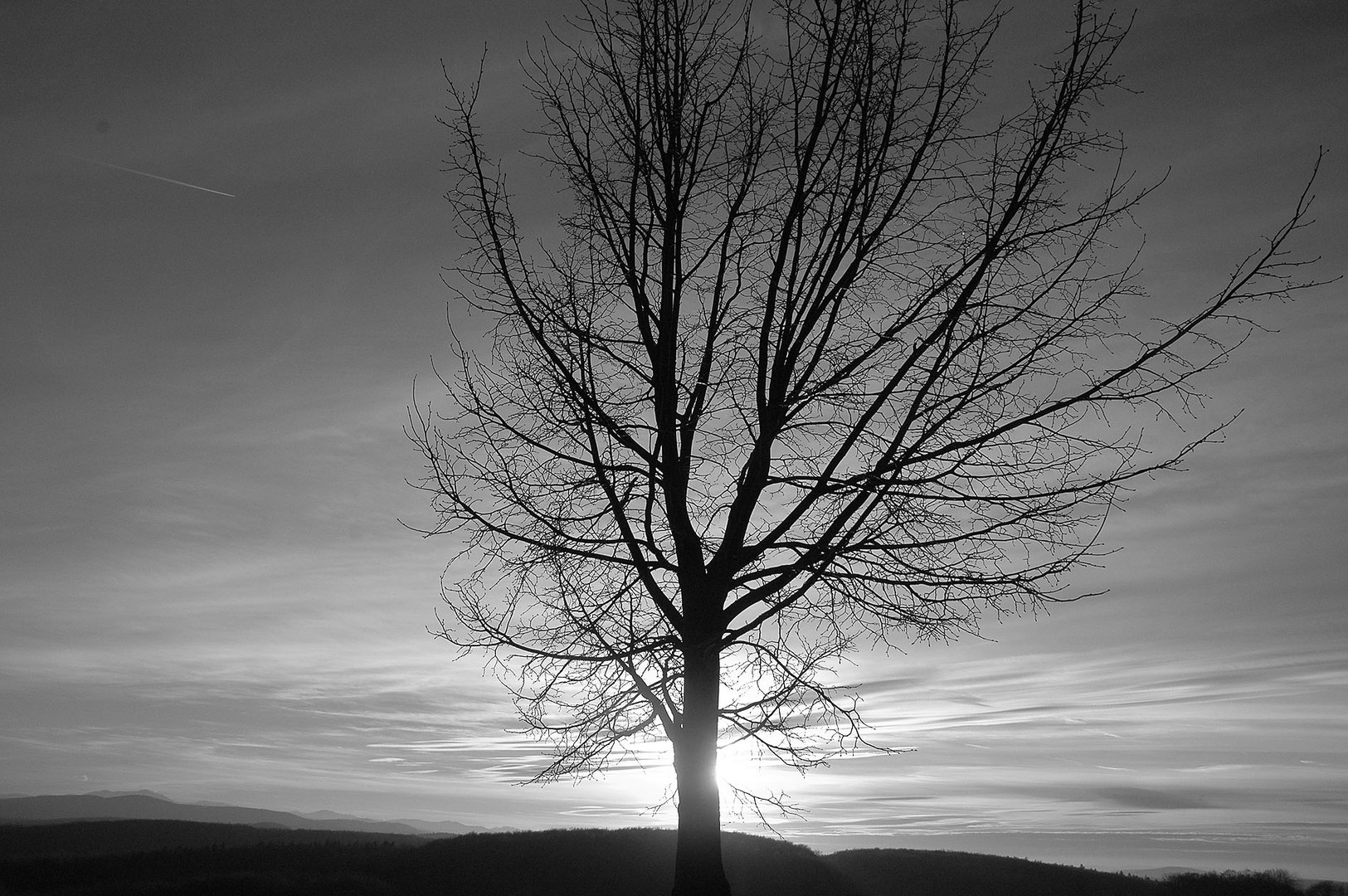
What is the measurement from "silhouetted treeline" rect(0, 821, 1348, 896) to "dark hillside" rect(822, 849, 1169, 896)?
0.13 ft

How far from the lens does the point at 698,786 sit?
7.26 m

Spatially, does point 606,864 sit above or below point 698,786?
below

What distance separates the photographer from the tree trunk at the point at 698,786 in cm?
717

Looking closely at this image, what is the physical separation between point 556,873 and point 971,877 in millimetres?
8432

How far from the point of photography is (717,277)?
8.22 metres

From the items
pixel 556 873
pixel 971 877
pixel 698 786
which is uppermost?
pixel 698 786

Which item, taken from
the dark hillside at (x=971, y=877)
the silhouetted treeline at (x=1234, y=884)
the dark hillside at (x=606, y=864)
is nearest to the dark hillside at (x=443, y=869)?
the dark hillside at (x=606, y=864)

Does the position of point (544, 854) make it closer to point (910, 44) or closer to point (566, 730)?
point (566, 730)

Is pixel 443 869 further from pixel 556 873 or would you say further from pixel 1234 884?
pixel 1234 884

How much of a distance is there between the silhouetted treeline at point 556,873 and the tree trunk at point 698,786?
24.0 ft

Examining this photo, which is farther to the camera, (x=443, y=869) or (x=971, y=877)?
(x=971, y=877)

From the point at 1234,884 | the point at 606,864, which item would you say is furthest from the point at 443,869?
the point at 1234,884

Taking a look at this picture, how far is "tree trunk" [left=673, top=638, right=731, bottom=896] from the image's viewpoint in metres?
7.17

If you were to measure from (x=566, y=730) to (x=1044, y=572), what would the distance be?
4507mm
